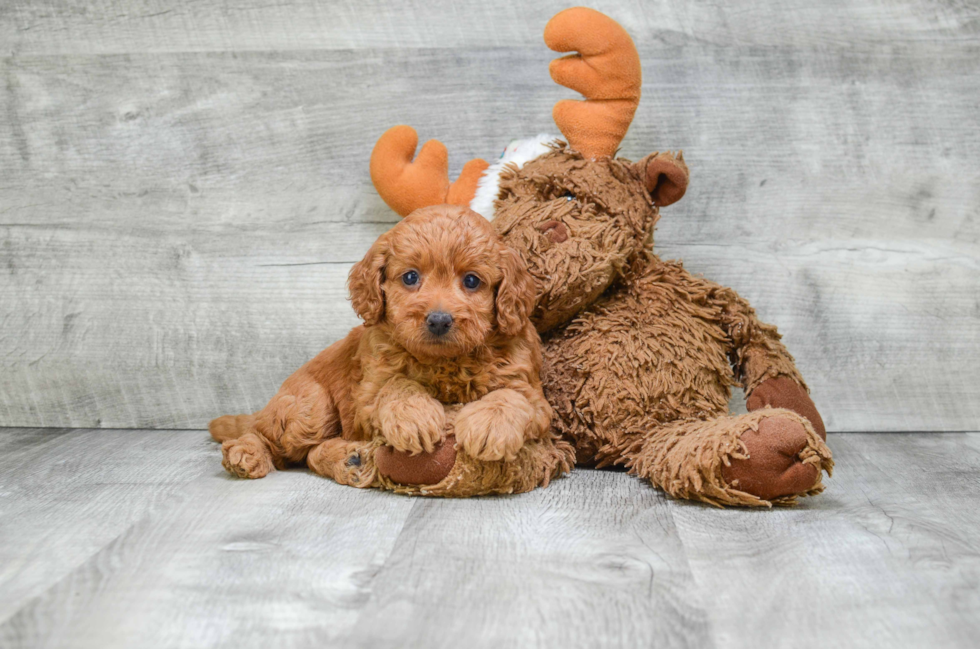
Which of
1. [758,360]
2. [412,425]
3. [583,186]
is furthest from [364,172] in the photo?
[758,360]

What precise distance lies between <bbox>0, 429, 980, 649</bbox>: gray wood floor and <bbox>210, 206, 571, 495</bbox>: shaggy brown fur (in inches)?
2.6

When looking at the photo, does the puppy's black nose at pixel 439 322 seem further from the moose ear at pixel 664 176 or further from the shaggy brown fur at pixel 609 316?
the moose ear at pixel 664 176

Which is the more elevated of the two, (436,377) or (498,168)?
(498,168)

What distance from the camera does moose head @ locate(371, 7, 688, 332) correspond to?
1.67 m

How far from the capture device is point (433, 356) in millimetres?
1510

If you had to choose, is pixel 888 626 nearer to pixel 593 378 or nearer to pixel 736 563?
pixel 736 563

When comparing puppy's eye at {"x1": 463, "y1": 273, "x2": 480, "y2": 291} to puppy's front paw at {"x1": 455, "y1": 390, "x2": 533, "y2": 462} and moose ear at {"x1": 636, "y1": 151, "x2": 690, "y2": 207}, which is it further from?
moose ear at {"x1": 636, "y1": 151, "x2": 690, "y2": 207}

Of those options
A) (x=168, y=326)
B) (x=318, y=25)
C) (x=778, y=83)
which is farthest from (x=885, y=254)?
(x=168, y=326)

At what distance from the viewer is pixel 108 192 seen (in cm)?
Answer: 216

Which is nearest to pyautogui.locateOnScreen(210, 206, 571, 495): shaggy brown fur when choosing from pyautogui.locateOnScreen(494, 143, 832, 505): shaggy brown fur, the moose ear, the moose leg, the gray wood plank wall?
pyautogui.locateOnScreen(494, 143, 832, 505): shaggy brown fur

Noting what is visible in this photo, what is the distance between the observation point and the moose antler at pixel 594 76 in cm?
170

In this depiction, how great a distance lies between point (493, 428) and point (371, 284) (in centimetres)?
34

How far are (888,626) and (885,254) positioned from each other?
1.33 metres

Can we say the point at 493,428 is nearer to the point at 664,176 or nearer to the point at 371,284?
the point at 371,284
